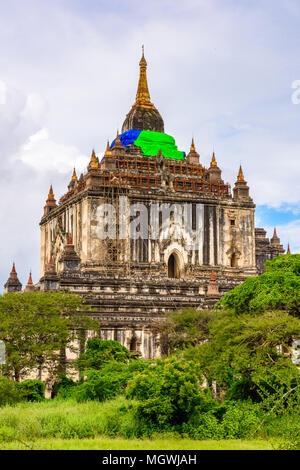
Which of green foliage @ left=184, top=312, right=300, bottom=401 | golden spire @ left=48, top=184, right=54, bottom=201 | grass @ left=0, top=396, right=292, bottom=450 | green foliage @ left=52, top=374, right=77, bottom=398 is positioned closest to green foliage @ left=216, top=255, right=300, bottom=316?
green foliage @ left=184, top=312, right=300, bottom=401

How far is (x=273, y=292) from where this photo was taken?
40.3 meters

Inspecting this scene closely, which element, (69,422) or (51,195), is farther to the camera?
(51,195)

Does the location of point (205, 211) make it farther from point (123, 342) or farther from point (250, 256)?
point (123, 342)

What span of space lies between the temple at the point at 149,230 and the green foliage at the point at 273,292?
15908 millimetres

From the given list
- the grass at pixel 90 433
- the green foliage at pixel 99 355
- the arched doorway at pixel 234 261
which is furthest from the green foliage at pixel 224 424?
the arched doorway at pixel 234 261

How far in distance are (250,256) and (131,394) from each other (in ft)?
112

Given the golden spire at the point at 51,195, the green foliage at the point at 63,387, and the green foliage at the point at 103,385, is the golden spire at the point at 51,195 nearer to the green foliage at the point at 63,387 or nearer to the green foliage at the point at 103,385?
the green foliage at the point at 63,387

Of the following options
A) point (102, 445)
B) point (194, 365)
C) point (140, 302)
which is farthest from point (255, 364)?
point (140, 302)

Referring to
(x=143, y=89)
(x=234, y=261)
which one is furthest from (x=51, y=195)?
(x=234, y=261)

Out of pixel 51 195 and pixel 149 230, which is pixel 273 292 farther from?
pixel 51 195

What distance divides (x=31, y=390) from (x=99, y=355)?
4.78 metres

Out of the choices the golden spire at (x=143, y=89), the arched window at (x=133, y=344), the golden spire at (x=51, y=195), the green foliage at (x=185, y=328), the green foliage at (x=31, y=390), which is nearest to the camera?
the green foliage at (x=31, y=390)

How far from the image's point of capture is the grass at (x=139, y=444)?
102 feet

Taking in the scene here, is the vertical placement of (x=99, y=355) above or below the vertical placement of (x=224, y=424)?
above
